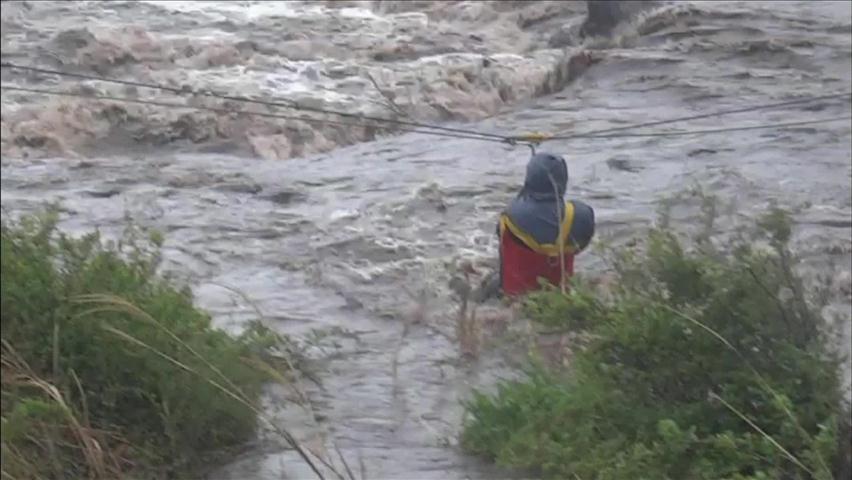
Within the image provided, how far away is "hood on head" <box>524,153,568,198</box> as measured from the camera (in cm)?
437

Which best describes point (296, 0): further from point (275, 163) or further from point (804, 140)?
point (804, 140)

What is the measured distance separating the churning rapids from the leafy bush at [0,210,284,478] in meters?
0.40

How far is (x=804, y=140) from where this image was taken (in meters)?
5.28

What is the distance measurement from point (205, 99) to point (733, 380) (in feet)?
6.78

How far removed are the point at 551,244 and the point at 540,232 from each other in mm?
47

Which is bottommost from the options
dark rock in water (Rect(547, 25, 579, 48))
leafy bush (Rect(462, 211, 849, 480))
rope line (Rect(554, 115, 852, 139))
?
leafy bush (Rect(462, 211, 849, 480))

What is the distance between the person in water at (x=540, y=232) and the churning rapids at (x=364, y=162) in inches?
3.6

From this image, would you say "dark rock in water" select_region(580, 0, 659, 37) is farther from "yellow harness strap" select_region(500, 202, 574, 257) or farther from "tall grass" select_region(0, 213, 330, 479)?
"tall grass" select_region(0, 213, 330, 479)

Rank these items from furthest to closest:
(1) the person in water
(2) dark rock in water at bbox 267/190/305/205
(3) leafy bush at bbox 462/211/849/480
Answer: (2) dark rock in water at bbox 267/190/305/205
(1) the person in water
(3) leafy bush at bbox 462/211/849/480

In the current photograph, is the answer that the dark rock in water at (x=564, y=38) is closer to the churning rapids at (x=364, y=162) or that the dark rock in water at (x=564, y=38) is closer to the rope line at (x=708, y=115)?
the churning rapids at (x=364, y=162)

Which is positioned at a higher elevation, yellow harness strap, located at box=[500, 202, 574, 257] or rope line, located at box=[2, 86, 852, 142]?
Answer: rope line, located at box=[2, 86, 852, 142]

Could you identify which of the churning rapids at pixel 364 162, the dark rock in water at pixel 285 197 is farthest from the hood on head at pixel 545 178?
the dark rock in water at pixel 285 197

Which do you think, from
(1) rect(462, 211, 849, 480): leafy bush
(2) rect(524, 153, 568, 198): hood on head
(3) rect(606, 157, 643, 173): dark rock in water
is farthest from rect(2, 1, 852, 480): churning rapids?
(1) rect(462, 211, 849, 480): leafy bush

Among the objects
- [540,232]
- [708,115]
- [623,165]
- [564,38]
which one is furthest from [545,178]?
[708,115]
